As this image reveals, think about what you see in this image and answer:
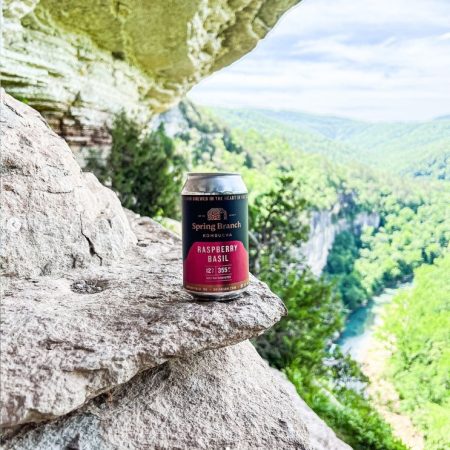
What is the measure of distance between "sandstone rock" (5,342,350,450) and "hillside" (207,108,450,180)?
254 inches

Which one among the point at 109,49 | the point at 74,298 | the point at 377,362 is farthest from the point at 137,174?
the point at 377,362

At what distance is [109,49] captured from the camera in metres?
7.43

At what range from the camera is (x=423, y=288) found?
10734mm

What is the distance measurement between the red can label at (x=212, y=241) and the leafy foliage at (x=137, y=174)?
5.52 meters

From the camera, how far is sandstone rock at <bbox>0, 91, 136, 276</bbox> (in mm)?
2234

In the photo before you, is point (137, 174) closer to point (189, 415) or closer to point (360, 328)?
point (189, 415)

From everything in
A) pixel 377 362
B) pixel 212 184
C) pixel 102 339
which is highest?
pixel 212 184

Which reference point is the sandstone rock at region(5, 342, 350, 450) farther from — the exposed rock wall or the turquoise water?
the exposed rock wall

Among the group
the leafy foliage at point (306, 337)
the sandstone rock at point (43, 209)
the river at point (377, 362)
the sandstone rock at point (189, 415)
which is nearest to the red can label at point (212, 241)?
the sandstone rock at point (189, 415)

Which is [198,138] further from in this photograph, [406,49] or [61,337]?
[61,337]

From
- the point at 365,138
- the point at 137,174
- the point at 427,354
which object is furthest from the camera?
the point at 365,138

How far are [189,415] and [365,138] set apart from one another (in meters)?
15.3

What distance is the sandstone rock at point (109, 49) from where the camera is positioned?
581 centimetres

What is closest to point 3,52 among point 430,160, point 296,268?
point 296,268
